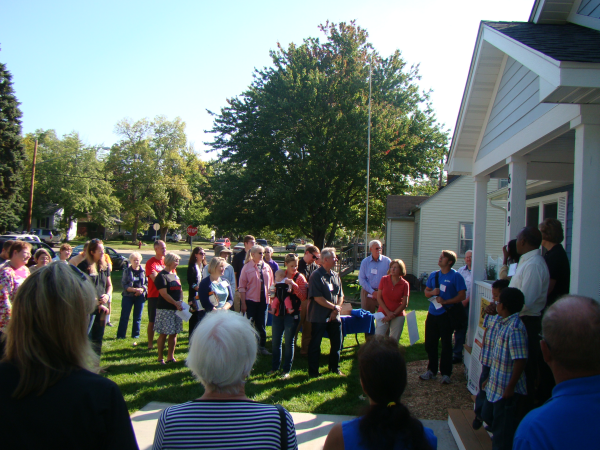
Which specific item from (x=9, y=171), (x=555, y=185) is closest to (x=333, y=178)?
(x=555, y=185)

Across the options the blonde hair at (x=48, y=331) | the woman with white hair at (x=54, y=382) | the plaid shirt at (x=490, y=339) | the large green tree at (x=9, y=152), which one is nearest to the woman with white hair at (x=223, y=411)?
the woman with white hair at (x=54, y=382)

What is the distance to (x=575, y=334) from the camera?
155 cm

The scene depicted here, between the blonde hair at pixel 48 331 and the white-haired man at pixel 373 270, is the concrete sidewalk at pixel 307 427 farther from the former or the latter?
the white-haired man at pixel 373 270

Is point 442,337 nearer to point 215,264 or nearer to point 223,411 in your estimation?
point 215,264

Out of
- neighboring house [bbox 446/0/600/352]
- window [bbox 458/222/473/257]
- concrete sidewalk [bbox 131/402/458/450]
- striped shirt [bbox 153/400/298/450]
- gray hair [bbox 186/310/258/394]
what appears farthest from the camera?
window [bbox 458/222/473/257]

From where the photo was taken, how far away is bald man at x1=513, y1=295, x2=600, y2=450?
136cm

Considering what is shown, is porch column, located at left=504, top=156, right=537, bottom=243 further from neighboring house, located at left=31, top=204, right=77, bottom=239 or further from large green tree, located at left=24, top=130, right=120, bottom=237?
neighboring house, located at left=31, top=204, right=77, bottom=239

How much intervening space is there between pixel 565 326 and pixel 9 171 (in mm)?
45635

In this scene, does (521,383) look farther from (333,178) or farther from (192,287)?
(333,178)

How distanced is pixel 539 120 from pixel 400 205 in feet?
68.4

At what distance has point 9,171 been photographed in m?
37.6

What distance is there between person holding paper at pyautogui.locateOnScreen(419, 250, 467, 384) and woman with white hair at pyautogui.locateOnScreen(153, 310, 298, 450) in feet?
15.2

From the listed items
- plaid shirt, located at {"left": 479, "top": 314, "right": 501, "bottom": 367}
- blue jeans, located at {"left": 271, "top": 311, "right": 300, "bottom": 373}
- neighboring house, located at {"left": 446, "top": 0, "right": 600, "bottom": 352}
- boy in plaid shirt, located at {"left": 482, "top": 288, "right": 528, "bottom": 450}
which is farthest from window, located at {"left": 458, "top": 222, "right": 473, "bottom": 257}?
boy in plaid shirt, located at {"left": 482, "top": 288, "right": 528, "bottom": 450}

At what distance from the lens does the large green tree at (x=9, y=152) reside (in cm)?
3653
